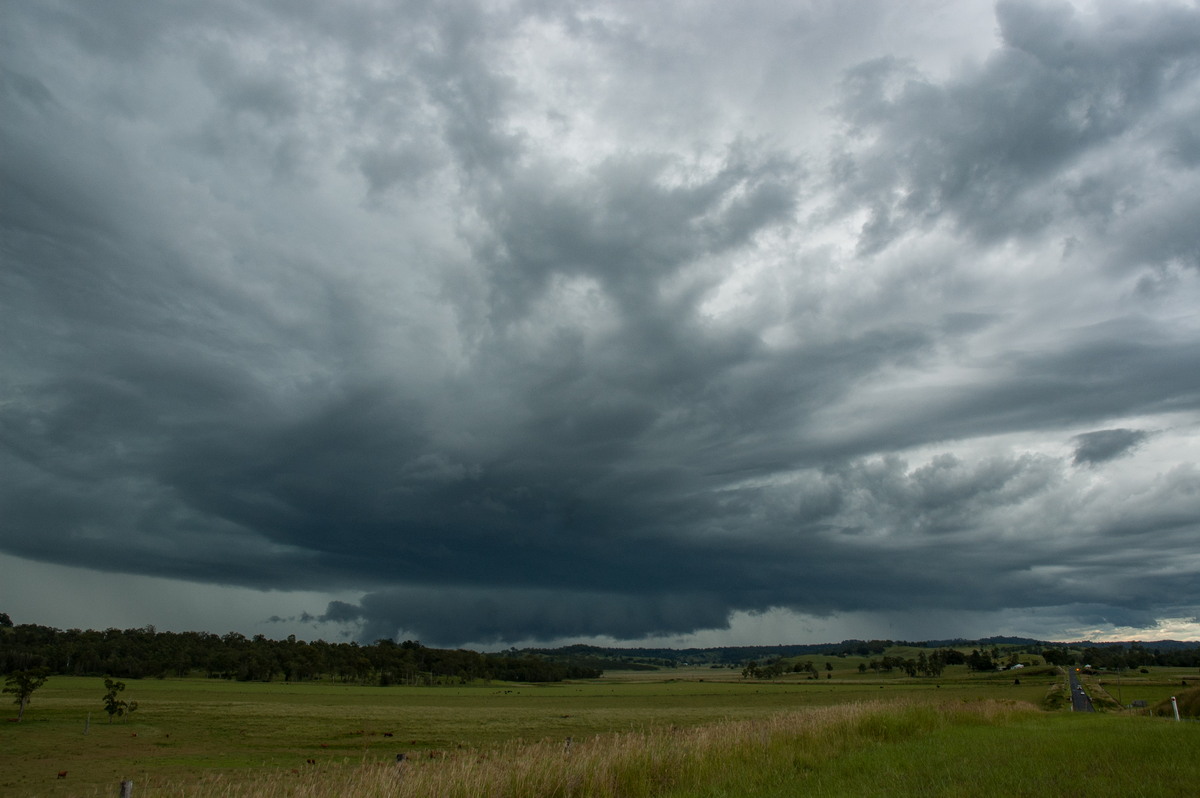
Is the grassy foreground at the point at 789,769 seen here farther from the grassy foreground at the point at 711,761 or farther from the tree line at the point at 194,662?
the tree line at the point at 194,662

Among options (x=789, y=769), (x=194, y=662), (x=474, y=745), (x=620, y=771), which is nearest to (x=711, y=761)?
(x=789, y=769)

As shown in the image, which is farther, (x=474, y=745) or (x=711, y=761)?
(x=474, y=745)

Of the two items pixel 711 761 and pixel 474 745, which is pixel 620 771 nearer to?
pixel 711 761

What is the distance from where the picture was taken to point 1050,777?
48.3 feet

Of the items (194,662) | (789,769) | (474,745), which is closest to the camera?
(789,769)

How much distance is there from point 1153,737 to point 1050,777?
36.3ft

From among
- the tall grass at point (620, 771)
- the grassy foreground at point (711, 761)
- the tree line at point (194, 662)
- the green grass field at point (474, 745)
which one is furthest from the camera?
the tree line at point (194, 662)

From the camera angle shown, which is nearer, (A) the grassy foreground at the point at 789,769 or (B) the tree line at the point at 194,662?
(A) the grassy foreground at the point at 789,769

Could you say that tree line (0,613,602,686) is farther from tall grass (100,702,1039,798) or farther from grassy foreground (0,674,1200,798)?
tall grass (100,702,1039,798)

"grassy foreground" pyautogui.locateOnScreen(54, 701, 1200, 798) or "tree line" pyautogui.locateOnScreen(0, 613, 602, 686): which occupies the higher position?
"grassy foreground" pyautogui.locateOnScreen(54, 701, 1200, 798)

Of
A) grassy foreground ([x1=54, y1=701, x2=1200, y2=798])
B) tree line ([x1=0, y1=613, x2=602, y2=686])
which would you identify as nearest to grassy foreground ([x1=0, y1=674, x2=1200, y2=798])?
grassy foreground ([x1=54, y1=701, x2=1200, y2=798])

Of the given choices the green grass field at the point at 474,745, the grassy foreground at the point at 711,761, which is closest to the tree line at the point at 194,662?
the green grass field at the point at 474,745

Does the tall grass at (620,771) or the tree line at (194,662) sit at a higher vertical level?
the tall grass at (620,771)

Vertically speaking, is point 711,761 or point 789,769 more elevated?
point 711,761
